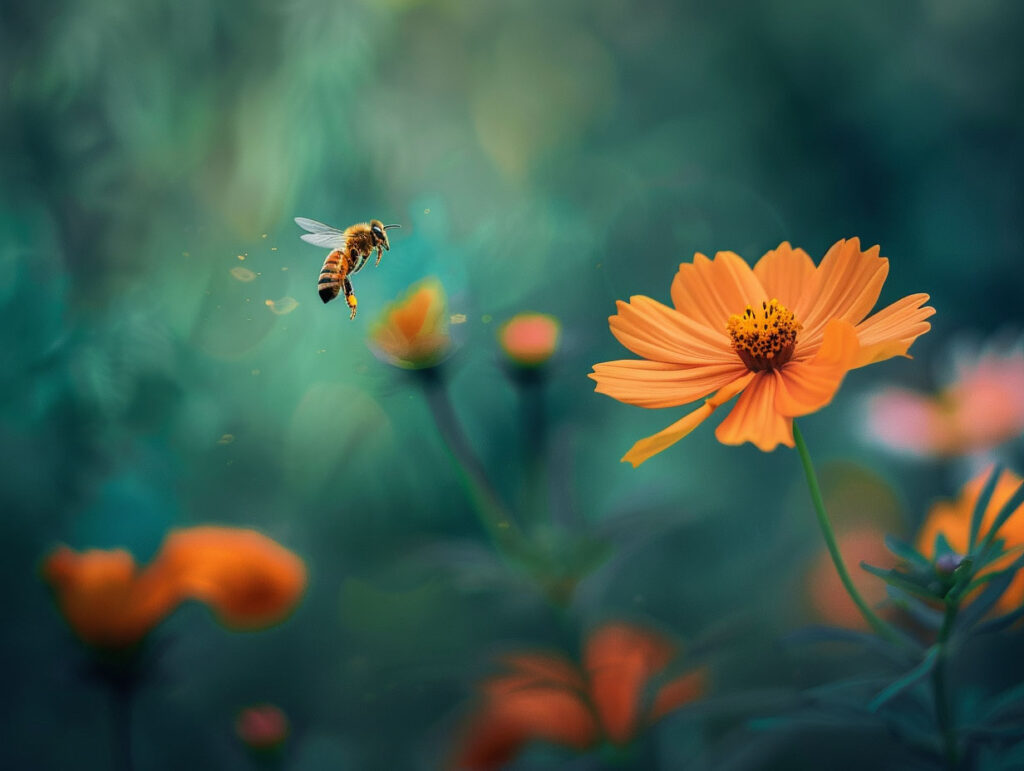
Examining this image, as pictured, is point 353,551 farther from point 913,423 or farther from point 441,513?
point 913,423

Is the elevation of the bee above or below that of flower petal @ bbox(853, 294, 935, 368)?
above

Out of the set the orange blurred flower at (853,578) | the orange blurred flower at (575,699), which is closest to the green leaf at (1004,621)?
the orange blurred flower at (575,699)

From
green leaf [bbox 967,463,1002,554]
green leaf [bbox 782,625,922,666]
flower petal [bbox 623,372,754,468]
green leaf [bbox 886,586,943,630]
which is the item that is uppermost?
flower petal [bbox 623,372,754,468]

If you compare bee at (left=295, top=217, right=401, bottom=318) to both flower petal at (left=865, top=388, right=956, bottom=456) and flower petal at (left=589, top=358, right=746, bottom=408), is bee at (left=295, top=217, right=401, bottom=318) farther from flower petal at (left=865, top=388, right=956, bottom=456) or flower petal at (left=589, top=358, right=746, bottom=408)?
flower petal at (left=865, top=388, right=956, bottom=456)

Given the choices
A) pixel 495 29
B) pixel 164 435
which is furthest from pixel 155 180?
pixel 495 29

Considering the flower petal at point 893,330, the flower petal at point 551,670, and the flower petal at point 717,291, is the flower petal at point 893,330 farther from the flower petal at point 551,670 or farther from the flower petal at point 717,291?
the flower petal at point 551,670

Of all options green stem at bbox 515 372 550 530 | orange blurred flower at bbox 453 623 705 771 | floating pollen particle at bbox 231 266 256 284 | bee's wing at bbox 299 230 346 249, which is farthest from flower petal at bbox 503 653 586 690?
floating pollen particle at bbox 231 266 256 284
